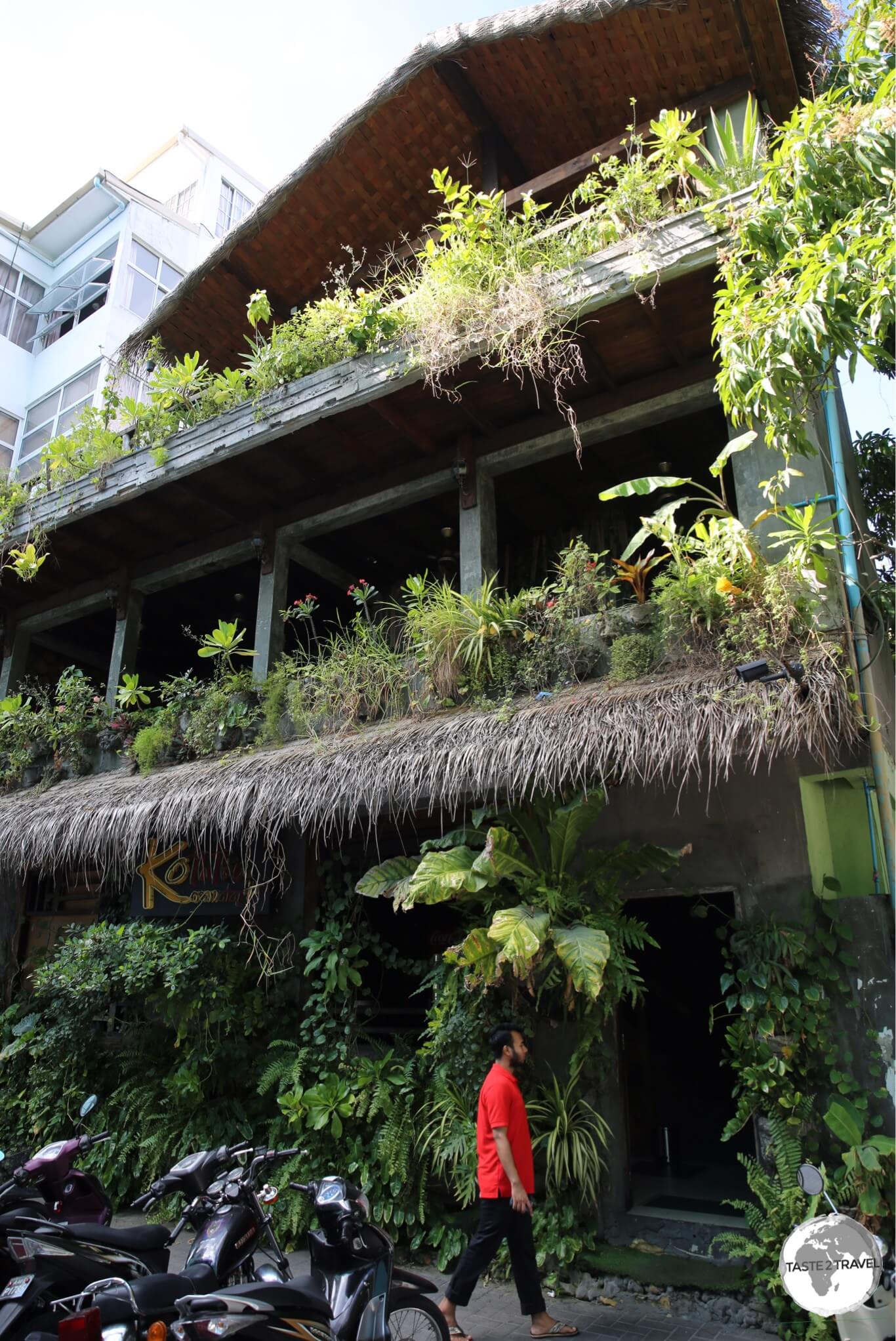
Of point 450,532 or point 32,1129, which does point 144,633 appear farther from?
point 32,1129

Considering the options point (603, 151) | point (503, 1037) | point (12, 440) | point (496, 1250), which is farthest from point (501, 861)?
point (12, 440)

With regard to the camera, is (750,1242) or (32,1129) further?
(32,1129)

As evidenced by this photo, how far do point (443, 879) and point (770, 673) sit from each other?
2.22m

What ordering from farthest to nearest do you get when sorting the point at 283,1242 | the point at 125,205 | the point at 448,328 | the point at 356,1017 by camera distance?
1. the point at 125,205
2. the point at 356,1017
3. the point at 448,328
4. the point at 283,1242

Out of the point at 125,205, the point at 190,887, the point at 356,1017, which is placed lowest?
the point at 356,1017

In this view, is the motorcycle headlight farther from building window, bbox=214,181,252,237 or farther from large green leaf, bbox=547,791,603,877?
building window, bbox=214,181,252,237

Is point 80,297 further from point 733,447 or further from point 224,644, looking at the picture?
point 733,447

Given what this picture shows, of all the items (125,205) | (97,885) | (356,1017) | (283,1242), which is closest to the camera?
(283,1242)

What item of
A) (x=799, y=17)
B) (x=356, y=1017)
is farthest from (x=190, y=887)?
(x=799, y=17)

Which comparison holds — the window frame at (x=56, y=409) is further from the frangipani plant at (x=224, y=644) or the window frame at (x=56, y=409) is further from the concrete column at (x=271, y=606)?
the frangipani plant at (x=224, y=644)

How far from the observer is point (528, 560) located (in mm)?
9375

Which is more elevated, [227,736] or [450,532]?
[450,532]

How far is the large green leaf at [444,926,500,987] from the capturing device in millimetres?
5262

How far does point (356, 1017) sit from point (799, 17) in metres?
8.52
